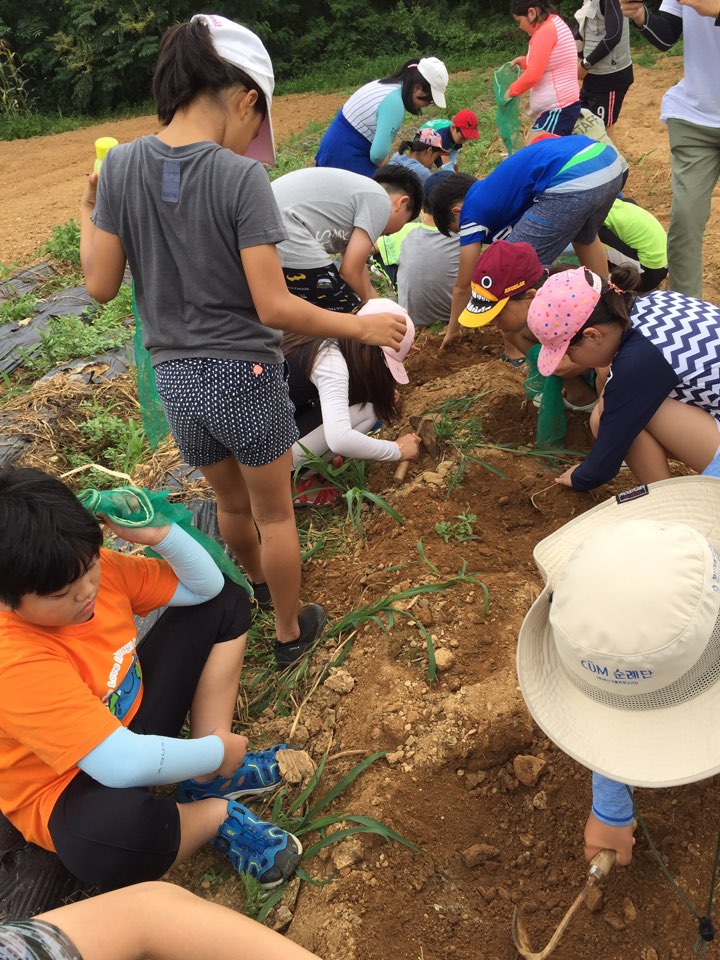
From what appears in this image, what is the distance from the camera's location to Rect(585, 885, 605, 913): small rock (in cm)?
155

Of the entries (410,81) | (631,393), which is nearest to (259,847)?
(631,393)

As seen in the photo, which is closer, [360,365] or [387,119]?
[360,365]

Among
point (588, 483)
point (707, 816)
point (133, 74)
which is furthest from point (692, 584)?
point (133, 74)

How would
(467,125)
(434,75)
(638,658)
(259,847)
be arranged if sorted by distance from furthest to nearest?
(467,125) → (434,75) → (259,847) → (638,658)

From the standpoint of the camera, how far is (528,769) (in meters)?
1.81

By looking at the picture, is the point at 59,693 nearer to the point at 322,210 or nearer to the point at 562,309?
the point at 562,309

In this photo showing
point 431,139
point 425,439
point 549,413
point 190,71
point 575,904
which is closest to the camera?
point 575,904

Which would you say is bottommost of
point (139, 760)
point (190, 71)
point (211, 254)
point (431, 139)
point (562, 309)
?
point (139, 760)

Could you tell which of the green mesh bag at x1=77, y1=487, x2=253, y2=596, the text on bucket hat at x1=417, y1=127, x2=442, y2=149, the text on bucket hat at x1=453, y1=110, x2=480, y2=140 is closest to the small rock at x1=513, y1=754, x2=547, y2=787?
the green mesh bag at x1=77, y1=487, x2=253, y2=596

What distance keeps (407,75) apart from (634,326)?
2.72m

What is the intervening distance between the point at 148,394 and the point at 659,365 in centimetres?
147

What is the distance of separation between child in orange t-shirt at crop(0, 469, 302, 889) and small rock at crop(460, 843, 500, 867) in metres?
0.37

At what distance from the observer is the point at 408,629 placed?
2201 mm

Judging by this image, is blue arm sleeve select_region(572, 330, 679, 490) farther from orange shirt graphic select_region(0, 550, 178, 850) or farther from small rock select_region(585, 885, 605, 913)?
orange shirt graphic select_region(0, 550, 178, 850)
